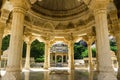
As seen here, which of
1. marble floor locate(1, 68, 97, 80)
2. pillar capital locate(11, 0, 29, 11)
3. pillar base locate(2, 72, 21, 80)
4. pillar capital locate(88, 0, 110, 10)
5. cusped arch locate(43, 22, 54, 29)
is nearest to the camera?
pillar base locate(2, 72, 21, 80)

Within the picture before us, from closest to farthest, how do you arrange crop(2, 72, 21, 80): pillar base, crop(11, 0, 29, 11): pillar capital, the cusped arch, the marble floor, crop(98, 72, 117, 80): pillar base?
crop(98, 72, 117, 80): pillar base
crop(2, 72, 21, 80): pillar base
crop(11, 0, 29, 11): pillar capital
the marble floor
the cusped arch

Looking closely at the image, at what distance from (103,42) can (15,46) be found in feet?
16.6

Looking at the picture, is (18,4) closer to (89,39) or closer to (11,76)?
(11,76)

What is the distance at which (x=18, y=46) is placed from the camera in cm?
786

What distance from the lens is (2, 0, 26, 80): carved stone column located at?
23.7ft

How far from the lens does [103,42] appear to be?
24.7 ft

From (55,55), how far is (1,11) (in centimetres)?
3404

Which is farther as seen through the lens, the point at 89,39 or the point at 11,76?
the point at 89,39

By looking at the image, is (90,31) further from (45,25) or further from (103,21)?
(103,21)

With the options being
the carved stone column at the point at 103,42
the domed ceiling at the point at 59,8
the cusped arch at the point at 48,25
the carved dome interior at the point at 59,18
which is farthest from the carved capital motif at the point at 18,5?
the cusped arch at the point at 48,25

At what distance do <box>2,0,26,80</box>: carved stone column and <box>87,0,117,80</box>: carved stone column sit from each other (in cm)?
455

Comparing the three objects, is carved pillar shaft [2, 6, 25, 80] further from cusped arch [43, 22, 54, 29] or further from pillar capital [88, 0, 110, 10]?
cusped arch [43, 22, 54, 29]

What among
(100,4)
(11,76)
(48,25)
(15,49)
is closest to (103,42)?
(100,4)

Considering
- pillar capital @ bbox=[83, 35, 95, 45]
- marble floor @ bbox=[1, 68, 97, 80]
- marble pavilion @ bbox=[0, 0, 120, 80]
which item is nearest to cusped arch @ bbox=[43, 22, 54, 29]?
marble pavilion @ bbox=[0, 0, 120, 80]
